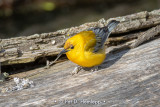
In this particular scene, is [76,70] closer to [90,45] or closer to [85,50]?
[85,50]

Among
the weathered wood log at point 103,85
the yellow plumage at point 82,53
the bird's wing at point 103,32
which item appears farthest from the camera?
the bird's wing at point 103,32

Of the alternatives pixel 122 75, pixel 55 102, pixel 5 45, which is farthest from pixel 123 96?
pixel 5 45

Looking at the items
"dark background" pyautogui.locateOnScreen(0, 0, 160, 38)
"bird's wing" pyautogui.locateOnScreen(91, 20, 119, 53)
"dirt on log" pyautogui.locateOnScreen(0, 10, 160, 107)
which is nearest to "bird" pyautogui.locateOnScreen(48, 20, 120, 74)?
"bird's wing" pyautogui.locateOnScreen(91, 20, 119, 53)

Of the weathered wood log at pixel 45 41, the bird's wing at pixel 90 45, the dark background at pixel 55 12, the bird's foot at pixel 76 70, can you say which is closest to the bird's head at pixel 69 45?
the bird's wing at pixel 90 45

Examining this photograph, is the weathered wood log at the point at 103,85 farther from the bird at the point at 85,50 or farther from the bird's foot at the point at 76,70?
the bird at the point at 85,50

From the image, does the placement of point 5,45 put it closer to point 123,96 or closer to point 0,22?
point 123,96

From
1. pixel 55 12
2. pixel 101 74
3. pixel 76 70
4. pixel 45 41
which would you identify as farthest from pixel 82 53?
pixel 55 12

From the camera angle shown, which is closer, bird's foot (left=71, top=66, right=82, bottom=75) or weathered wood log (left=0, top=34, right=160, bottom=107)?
weathered wood log (left=0, top=34, right=160, bottom=107)

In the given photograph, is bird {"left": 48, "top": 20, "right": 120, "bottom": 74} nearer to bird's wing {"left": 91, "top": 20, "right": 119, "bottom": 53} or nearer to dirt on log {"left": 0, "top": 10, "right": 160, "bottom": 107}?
bird's wing {"left": 91, "top": 20, "right": 119, "bottom": 53}
